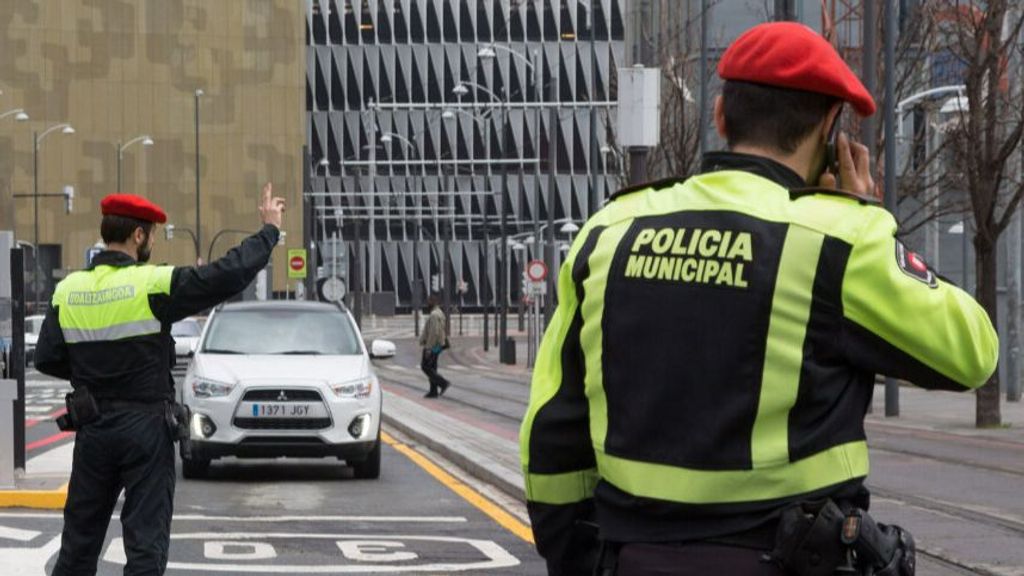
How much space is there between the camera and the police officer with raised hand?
7793mm

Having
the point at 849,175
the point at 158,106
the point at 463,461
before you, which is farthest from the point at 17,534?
the point at 158,106

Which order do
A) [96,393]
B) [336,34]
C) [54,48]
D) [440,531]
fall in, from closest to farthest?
1. [96,393]
2. [440,531]
3. [54,48]
4. [336,34]

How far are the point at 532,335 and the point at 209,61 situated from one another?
49719mm

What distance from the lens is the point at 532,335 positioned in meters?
60.3

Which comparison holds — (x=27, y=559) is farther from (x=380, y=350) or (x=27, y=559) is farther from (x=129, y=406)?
(x=380, y=350)

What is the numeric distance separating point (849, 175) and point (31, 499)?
12.1 meters

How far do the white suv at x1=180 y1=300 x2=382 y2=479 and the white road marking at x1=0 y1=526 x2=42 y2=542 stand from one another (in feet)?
14.2

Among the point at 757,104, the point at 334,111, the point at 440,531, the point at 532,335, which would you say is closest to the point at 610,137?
the point at 532,335

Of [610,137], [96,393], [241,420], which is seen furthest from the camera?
[610,137]

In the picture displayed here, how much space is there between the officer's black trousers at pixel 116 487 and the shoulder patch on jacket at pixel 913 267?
4.67 m

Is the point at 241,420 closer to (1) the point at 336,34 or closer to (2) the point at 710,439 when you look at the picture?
(2) the point at 710,439

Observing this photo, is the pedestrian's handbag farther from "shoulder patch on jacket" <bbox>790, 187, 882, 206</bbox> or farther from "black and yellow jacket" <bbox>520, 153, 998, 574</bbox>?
"shoulder patch on jacket" <bbox>790, 187, 882, 206</bbox>

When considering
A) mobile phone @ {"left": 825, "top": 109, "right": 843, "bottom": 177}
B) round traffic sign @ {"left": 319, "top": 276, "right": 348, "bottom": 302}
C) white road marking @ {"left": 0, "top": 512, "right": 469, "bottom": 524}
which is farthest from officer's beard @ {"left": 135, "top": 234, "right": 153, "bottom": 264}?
round traffic sign @ {"left": 319, "top": 276, "right": 348, "bottom": 302}

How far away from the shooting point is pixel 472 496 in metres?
16.5
